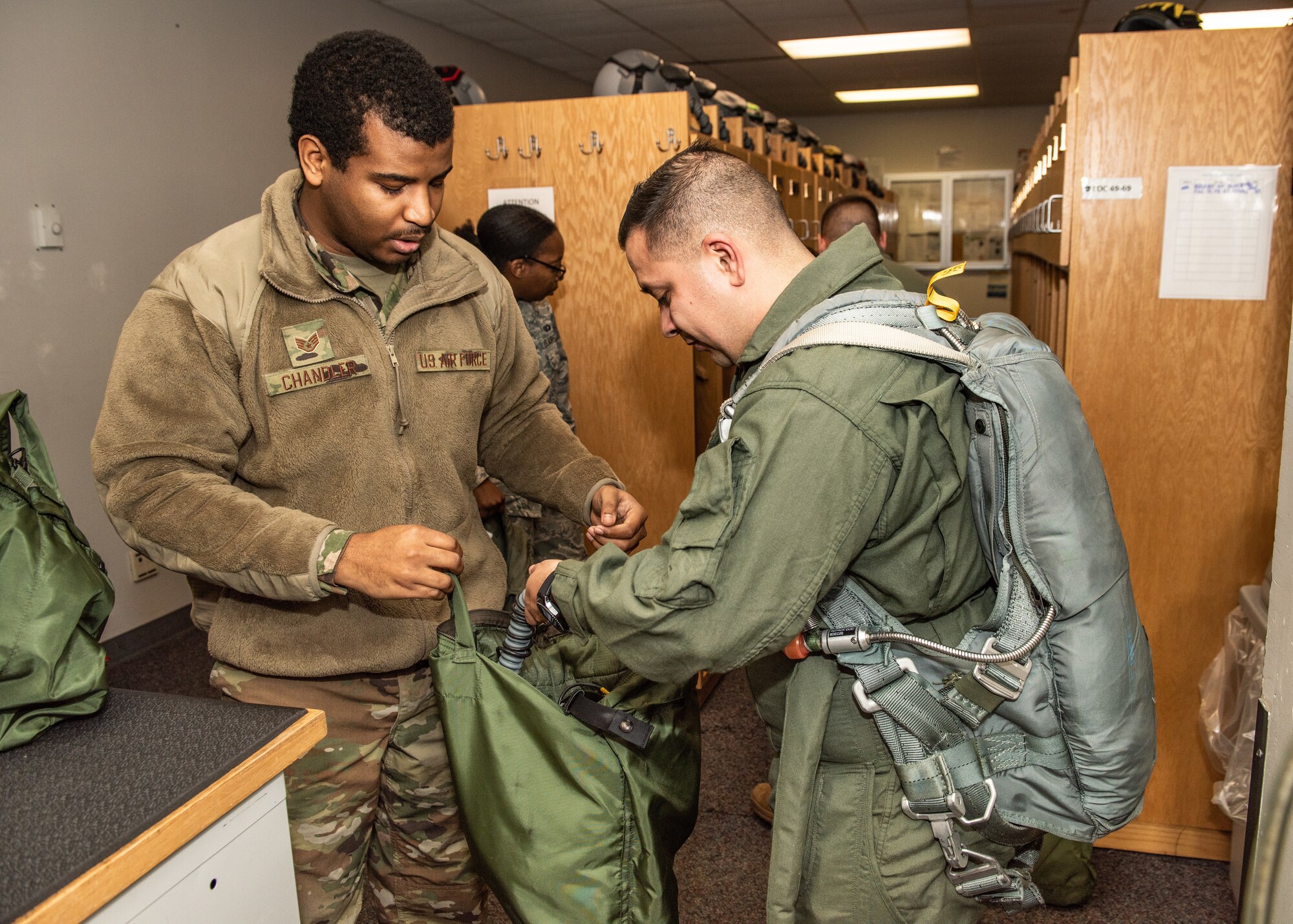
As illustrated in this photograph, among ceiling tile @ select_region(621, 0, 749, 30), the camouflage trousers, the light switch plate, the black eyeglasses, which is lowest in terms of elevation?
the camouflage trousers

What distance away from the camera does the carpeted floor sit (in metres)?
2.40

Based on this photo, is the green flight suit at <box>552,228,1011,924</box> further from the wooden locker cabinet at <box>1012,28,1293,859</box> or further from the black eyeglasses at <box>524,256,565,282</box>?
the black eyeglasses at <box>524,256,565,282</box>

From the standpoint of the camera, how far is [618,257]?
3471 mm

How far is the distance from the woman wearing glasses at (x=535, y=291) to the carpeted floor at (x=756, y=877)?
0.90m

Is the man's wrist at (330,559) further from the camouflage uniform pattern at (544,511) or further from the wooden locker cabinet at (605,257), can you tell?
the wooden locker cabinet at (605,257)

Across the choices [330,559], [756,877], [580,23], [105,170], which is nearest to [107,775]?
[330,559]

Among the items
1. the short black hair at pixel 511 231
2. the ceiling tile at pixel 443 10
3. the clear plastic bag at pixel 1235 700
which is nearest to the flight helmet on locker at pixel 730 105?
the short black hair at pixel 511 231

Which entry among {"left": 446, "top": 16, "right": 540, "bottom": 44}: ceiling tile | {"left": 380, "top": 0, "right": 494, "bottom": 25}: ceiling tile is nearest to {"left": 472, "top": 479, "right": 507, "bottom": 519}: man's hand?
{"left": 380, "top": 0, "right": 494, "bottom": 25}: ceiling tile

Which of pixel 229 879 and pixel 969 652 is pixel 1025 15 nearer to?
pixel 969 652

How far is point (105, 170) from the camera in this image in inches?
155

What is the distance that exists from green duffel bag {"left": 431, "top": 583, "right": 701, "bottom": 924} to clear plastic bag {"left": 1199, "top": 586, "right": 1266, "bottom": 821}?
1625 mm

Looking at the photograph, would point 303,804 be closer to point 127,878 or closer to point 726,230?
point 127,878

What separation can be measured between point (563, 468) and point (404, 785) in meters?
0.63

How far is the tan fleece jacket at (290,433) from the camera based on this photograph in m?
1.32
